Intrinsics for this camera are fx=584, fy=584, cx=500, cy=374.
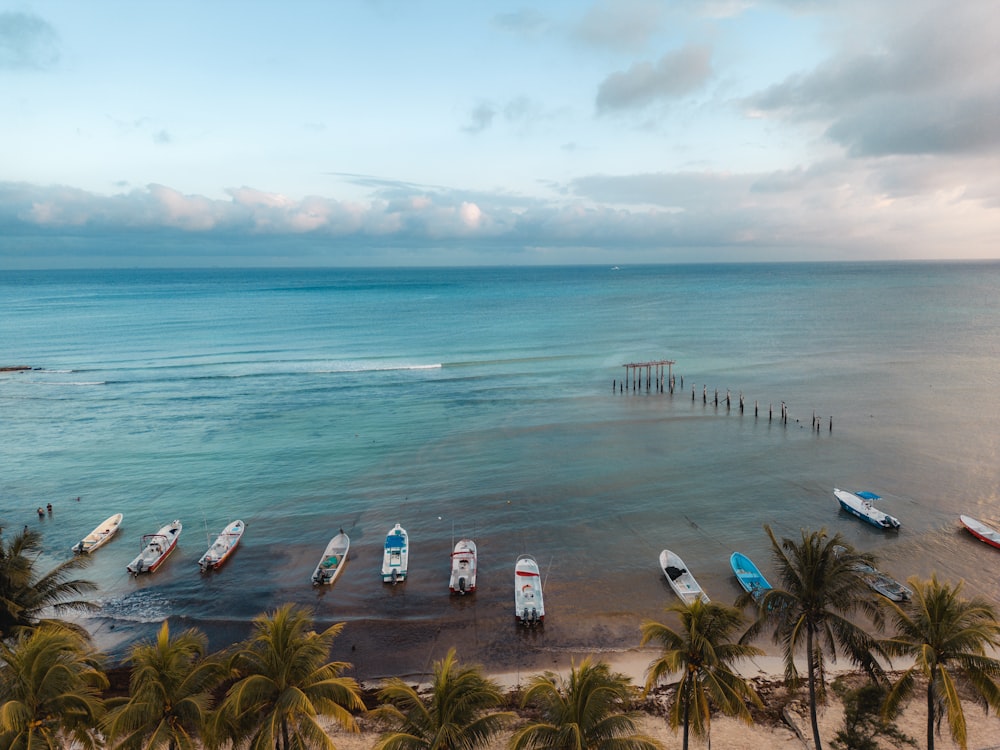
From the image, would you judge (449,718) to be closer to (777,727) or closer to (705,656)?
(705,656)

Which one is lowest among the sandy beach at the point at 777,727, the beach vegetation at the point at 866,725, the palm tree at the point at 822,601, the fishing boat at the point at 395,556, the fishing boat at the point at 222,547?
the fishing boat at the point at 222,547

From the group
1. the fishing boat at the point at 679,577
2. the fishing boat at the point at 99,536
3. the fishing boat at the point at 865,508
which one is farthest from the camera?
the fishing boat at the point at 865,508

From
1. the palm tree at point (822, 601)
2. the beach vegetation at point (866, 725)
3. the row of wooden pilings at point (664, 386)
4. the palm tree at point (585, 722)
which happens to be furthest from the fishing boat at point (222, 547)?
the row of wooden pilings at point (664, 386)

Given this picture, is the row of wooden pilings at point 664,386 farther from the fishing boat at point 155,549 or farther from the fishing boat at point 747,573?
the fishing boat at point 155,549

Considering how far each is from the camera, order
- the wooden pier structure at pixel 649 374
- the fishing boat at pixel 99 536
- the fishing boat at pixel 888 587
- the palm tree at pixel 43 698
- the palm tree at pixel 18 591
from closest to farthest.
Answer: the palm tree at pixel 43 698
the palm tree at pixel 18 591
the fishing boat at pixel 888 587
the fishing boat at pixel 99 536
the wooden pier structure at pixel 649 374

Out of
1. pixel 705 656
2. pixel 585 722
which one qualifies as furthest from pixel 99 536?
pixel 705 656

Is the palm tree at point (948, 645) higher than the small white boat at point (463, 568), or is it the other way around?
the palm tree at point (948, 645)

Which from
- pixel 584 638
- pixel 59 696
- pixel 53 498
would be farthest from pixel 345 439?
pixel 59 696

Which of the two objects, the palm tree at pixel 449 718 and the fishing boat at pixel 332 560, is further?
the fishing boat at pixel 332 560
